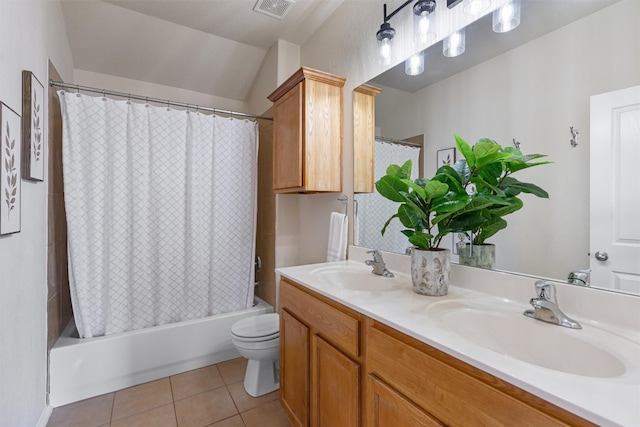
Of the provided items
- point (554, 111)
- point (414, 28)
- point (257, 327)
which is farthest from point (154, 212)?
point (554, 111)

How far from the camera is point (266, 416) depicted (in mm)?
1633

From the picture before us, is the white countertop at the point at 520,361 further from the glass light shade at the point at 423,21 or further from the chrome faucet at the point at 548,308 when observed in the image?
the glass light shade at the point at 423,21

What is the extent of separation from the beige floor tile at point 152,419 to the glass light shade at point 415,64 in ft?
7.35

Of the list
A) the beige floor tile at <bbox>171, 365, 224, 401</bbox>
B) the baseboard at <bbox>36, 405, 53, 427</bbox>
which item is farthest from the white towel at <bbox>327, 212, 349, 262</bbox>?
the baseboard at <bbox>36, 405, 53, 427</bbox>

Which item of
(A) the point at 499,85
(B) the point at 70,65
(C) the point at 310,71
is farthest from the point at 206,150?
(A) the point at 499,85

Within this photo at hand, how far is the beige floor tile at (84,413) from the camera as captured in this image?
5.14ft

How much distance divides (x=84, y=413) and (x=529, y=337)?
224cm

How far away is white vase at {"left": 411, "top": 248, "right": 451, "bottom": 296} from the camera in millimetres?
1083

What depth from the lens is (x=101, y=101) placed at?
6.23 ft

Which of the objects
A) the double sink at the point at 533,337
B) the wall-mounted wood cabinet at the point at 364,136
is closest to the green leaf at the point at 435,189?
the double sink at the point at 533,337

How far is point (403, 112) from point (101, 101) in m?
1.93

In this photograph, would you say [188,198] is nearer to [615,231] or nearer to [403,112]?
[403,112]

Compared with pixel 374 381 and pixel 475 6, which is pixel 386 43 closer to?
pixel 475 6

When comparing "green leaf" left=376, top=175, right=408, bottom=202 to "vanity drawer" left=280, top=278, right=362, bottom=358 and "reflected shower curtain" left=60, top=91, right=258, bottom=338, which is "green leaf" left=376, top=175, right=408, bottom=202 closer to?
"vanity drawer" left=280, top=278, right=362, bottom=358
